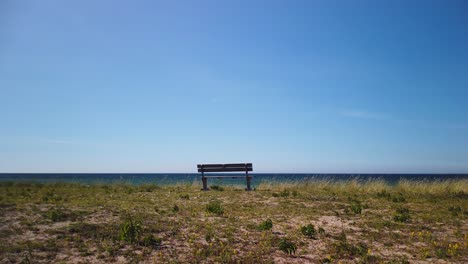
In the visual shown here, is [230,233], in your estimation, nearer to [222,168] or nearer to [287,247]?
[287,247]

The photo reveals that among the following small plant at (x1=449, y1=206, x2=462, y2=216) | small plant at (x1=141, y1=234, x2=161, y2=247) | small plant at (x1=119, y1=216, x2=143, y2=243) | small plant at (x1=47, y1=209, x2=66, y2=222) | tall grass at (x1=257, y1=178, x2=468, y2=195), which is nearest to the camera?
small plant at (x1=141, y1=234, x2=161, y2=247)

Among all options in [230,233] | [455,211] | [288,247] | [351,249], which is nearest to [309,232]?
[351,249]

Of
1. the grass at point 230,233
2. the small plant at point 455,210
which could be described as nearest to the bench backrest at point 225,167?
the grass at point 230,233

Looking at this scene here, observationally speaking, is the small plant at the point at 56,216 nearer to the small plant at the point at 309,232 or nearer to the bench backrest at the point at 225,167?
the small plant at the point at 309,232

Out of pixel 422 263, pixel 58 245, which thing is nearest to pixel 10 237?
pixel 58 245

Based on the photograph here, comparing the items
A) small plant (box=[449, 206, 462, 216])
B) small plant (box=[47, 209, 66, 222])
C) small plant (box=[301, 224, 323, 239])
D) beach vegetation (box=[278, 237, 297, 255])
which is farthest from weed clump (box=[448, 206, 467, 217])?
small plant (box=[47, 209, 66, 222])

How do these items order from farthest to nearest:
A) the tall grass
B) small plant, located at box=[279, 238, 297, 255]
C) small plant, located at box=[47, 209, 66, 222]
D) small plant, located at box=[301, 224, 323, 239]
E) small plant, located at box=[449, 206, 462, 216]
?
the tall grass → small plant, located at box=[449, 206, 462, 216] → small plant, located at box=[47, 209, 66, 222] → small plant, located at box=[301, 224, 323, 239] → small plant, located at box=[279, 238, 297, 255]

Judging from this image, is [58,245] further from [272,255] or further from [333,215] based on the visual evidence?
[333,215]

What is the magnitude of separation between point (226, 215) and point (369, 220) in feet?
15.5

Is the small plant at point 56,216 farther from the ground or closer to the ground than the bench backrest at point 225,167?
closer to the ground

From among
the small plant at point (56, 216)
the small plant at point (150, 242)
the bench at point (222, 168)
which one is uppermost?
the bench at point (222, 168)

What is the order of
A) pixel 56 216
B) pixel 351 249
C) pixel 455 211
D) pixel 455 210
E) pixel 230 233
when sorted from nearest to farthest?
pixel 351 249, pixel 230 233, pixel 56 216, pixel 455 211, pixel 455 210

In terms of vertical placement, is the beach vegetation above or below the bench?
below

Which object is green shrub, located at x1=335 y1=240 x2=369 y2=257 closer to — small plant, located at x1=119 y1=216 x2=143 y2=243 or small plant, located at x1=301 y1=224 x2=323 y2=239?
small plant, located at x1=301 y1=224 x2=323 y2=239
